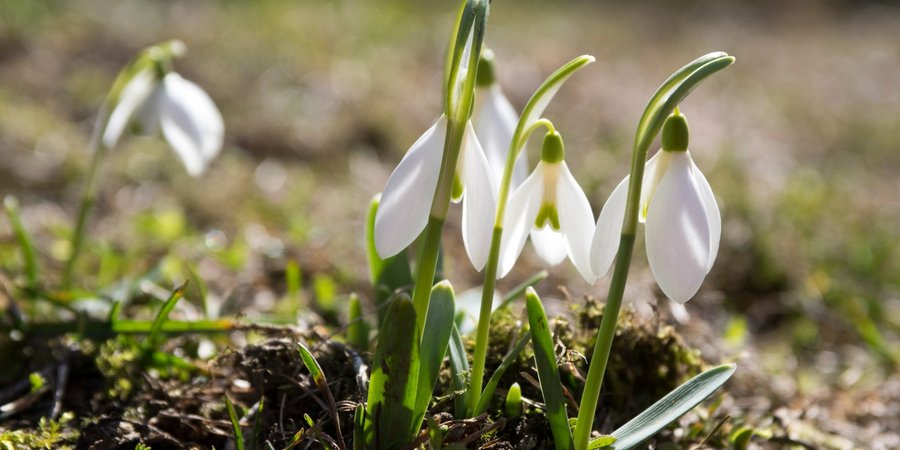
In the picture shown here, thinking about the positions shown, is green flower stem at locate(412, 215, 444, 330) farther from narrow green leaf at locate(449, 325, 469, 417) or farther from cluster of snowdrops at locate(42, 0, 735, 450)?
narrow green leaf at locate(449, 325, 469, 417)

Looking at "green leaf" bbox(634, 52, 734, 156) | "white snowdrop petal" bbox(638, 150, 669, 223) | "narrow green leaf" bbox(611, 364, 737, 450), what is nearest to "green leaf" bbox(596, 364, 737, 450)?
"narrow green leaf" bbox(611, 364, 737, 450)

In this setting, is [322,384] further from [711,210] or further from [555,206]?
[711,210]

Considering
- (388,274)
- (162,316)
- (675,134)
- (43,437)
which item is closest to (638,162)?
(675,134)

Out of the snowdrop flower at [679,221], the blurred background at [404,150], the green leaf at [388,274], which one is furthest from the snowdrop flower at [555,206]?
the blurred background at [404,150]

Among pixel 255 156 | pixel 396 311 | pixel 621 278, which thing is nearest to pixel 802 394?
pixel 621 278

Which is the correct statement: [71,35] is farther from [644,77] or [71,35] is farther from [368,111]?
[644,77]

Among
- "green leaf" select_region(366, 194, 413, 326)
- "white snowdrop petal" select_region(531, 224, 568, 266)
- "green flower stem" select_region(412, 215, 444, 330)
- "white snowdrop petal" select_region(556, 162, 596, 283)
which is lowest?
"green leaf" select_region(366, 194, 413, 326)
